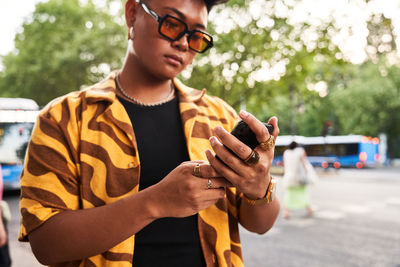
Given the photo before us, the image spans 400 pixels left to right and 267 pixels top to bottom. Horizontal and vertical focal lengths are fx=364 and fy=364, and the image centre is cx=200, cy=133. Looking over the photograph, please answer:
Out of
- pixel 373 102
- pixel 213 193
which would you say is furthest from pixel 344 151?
pixel 213 193

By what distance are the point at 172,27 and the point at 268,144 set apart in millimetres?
643

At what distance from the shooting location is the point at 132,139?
138 cm

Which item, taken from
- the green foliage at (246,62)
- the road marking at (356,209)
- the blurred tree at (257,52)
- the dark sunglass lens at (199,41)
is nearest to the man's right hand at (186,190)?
the dark sunglass lens at (199,41)

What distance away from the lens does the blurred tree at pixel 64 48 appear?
1666 cm

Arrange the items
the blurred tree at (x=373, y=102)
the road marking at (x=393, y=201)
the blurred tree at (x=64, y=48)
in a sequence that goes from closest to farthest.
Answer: the road marking at (x=393, y=201), the blurred tree at (x=64, y=48), the blurred tree at (x=373, y=102)

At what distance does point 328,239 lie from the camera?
287 inches

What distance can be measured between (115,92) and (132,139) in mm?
288

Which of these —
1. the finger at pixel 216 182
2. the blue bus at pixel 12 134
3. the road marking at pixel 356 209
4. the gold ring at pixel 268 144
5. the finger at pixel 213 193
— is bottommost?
the road marking at pixel 356 209

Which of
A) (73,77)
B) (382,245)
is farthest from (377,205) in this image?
(73,77)

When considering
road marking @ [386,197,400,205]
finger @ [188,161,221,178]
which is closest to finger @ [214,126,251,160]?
finger @ [188,161,221,178]

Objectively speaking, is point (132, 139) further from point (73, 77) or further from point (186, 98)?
point (73, 77)

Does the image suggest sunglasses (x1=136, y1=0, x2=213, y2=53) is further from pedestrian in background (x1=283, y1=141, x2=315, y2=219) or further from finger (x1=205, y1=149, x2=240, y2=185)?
pedestrian in background (x1=283, y1=141, x2=315, y2=219)

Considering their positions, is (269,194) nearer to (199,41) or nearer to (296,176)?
(199,41)

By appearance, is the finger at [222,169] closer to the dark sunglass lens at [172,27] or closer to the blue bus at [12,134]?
the dark sunglass lens at [172,27]
